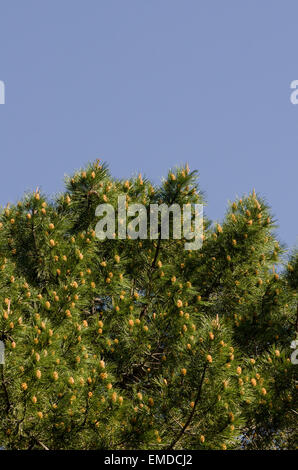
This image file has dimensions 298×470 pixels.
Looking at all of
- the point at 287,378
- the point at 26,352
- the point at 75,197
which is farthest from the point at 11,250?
the point at 287,378

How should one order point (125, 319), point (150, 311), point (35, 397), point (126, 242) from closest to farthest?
point (35, 397) < point (125, 319) < point (150, 311) < point (126, 242)

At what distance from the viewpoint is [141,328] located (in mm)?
5906

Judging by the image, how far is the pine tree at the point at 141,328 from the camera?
500cm

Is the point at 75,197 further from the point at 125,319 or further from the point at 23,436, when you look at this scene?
the point at 23,436

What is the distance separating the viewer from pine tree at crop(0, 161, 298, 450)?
16.4 feet

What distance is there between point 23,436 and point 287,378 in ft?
8.26

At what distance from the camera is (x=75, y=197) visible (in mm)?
7105

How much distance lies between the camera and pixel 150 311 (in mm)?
6445

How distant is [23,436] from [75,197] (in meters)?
3.02

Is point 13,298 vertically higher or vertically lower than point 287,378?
higher

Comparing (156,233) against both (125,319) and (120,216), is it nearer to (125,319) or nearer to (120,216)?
(120,216)

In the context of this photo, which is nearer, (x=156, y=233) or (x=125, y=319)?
(x=125, y=319)

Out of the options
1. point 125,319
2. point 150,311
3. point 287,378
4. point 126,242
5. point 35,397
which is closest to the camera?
point 35,397
